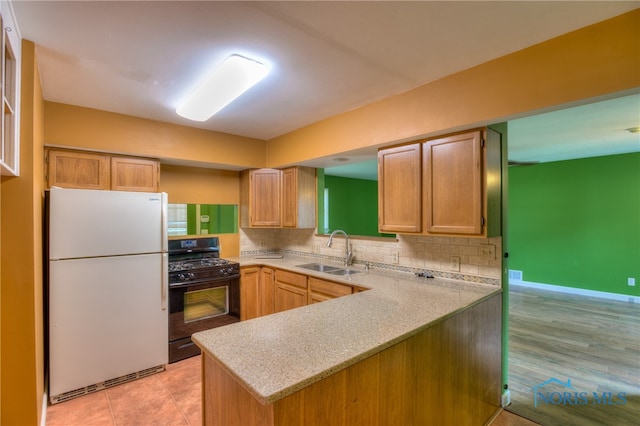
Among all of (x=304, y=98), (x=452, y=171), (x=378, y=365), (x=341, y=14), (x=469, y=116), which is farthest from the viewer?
(x=304, y=98)

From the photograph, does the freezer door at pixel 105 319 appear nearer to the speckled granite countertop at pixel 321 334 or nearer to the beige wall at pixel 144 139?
the beige wall at pixel 144 139

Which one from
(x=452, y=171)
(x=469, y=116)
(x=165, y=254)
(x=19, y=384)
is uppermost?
(x=469, y=116)

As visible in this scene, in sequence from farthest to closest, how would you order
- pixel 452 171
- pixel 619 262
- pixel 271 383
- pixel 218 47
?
pixel 619 262
pixel 452 171
pixel 218 47
pixel 271 383

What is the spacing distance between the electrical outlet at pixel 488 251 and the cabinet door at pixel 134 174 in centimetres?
318

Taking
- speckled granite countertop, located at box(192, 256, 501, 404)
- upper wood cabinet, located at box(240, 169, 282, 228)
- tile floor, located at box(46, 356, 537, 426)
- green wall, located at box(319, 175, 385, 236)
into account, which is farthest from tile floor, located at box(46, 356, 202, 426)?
green wall, located at box(319, 175, 385, 236)

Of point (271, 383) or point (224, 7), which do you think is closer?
point (271, 383)

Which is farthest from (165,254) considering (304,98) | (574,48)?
(574,48)

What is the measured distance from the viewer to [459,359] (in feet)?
6.04

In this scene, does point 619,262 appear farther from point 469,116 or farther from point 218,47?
point 218,47

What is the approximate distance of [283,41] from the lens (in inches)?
66.2

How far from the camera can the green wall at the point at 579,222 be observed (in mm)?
4887

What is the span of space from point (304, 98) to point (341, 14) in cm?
108

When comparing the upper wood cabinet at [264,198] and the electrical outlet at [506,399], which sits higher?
the upper wood cabinet at [264,198]

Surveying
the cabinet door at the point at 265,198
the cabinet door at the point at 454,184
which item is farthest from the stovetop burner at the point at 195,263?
the cabinet door at the point at 454,184
